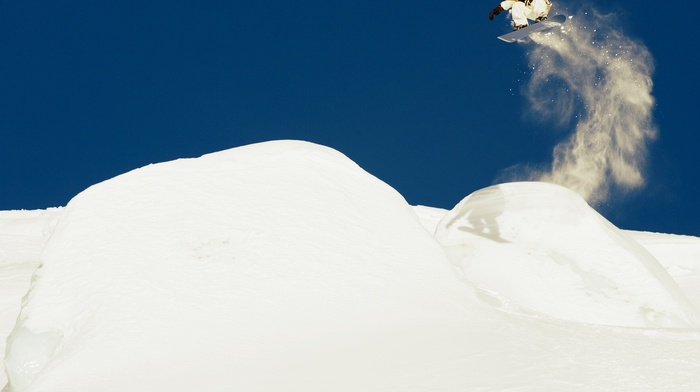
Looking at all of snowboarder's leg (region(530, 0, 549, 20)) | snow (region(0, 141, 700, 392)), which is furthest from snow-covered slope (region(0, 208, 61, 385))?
snowboarder's leg (region(530, 0, 549, 20))

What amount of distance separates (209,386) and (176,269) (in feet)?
8.94

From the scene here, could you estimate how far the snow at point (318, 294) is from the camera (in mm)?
7797

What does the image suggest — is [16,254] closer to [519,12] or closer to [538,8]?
[519,12]

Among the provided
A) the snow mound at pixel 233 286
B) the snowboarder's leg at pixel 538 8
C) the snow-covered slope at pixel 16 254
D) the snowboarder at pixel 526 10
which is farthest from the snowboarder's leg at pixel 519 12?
the snow-covered slope at pixel 16 254

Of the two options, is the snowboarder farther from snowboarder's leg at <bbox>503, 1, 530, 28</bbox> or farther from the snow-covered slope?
the snow-covered slope

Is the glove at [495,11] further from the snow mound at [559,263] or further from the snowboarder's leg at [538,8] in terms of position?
the snow mound at [559,263]

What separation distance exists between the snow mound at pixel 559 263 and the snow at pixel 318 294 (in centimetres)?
4

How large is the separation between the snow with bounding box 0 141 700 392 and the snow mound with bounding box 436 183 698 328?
0.04 meters

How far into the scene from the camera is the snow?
25.6 ft

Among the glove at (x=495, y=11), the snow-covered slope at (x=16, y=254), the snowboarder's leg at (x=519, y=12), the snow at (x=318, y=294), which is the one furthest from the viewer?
the snow-covered slope at (x=16, y=254)

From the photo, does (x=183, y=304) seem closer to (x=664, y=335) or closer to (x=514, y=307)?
(x=514, y=307)

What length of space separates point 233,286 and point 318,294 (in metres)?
1.07

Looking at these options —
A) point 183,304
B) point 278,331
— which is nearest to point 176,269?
point 183,304

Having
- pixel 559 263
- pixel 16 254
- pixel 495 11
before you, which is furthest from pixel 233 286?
pixel 16 254
